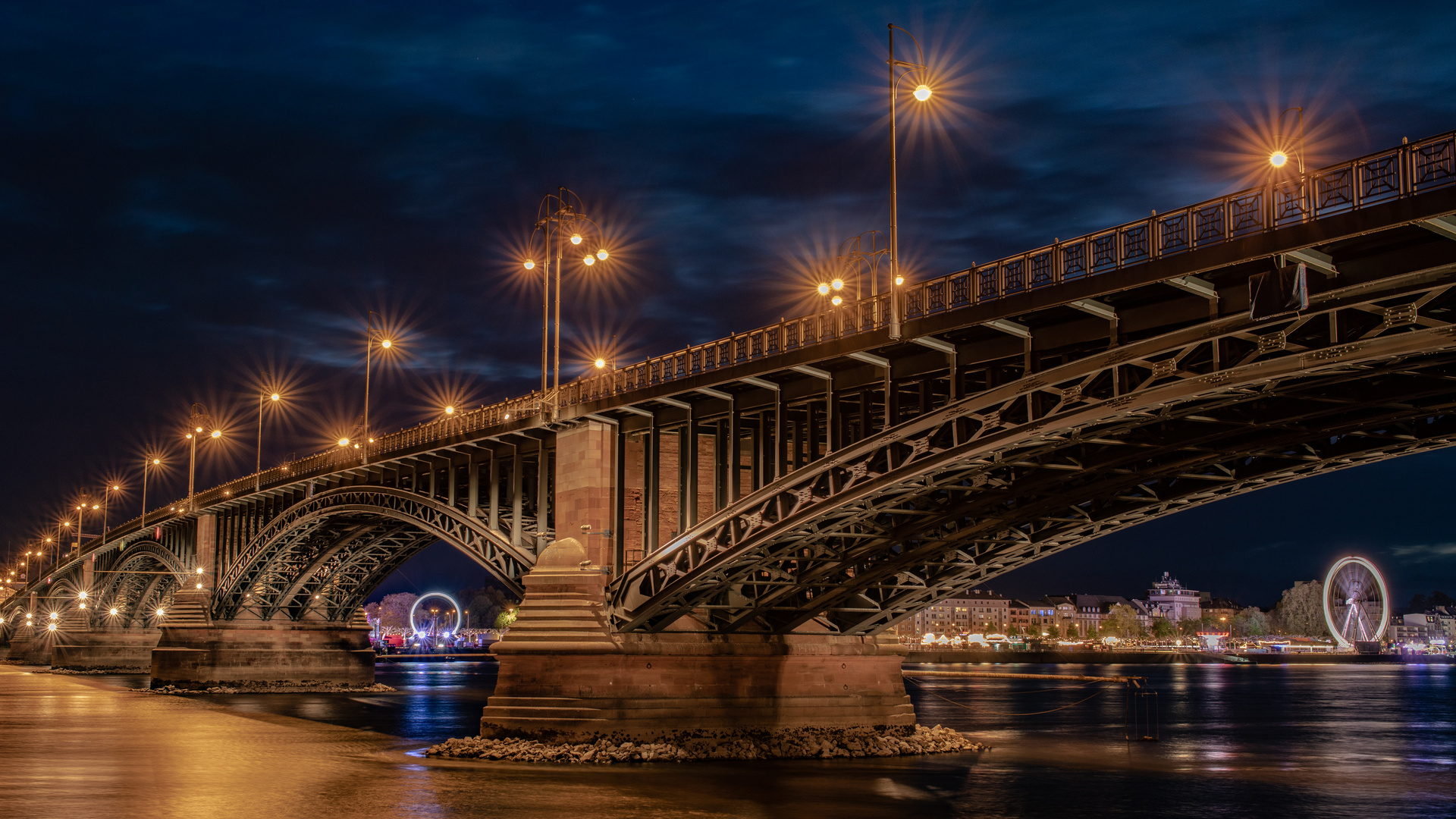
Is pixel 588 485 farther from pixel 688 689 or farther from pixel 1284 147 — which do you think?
pixel 1284 147

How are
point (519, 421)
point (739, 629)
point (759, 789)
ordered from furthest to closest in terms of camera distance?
1. point (519, 421)
2. point (739, 629)
3. point (759, 789)

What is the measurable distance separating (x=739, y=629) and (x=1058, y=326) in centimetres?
1631

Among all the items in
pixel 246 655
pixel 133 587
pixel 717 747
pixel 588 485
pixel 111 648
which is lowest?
pixel 111 648

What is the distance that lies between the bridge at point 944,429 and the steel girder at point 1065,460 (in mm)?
86

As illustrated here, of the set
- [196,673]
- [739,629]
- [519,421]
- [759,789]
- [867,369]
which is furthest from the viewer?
[196,673]

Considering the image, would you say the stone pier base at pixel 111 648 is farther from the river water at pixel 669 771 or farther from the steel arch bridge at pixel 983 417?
the steel arch bridge at pixel 983 417

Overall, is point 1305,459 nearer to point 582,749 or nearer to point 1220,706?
point 582,749

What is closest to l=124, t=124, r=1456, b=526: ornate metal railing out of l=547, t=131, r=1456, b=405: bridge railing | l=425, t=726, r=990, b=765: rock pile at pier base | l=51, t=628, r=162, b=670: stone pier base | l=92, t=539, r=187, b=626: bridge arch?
l=547, t=131, r=1456, b=405: bridge railing

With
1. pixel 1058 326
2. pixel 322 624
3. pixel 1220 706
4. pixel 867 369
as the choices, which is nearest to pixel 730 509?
pixel 867 369

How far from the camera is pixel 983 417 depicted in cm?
3028

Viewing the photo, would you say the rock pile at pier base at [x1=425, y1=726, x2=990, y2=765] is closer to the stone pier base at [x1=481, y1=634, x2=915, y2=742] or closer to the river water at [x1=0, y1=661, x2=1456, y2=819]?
the stone pier base at [x1=481, y1=634, x2=915, y2=742]

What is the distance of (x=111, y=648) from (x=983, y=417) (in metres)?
119

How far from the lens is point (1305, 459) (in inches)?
1298

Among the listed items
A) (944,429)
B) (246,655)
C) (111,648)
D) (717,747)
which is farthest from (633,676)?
(111,648)
